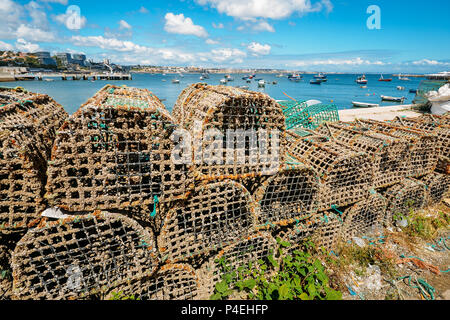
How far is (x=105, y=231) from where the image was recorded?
7.84ft

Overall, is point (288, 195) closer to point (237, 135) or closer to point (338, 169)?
point (338, 169)

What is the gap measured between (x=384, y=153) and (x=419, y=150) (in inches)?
50.6

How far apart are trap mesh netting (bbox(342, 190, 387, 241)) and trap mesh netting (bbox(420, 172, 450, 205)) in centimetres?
163

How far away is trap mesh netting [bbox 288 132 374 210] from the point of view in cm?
356

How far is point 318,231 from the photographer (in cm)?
382

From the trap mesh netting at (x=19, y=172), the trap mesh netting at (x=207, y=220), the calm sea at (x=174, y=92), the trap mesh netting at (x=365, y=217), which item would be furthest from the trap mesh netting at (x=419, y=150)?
the calm sea at (x=174, y=92)

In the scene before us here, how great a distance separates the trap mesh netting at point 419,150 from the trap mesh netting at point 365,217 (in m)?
1.13

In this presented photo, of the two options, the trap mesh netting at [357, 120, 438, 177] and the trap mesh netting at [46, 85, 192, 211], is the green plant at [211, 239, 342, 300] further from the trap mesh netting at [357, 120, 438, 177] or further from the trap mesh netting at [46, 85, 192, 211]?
the trap mesh netting at [357, 120, 438, 177]

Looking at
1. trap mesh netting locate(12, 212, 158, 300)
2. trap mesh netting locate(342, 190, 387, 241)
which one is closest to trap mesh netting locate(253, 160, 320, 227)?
trap mesh netting locate(342, 190, 387, 241)

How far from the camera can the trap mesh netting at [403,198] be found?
4664mm
